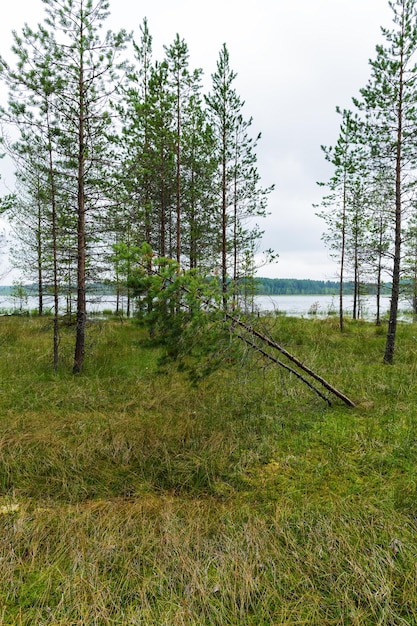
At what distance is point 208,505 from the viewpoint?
3377 mm

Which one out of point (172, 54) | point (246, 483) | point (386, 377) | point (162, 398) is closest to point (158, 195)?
point (172, 54)

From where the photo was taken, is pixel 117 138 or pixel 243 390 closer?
pixel 243 390

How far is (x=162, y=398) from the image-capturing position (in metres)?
6.74

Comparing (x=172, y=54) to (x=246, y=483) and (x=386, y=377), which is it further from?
(x=246, y=483)

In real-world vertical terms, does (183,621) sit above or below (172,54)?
below

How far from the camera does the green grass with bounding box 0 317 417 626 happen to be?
208cm

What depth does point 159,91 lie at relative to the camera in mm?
11266

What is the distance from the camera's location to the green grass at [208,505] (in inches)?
82.0

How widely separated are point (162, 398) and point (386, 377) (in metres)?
6.11

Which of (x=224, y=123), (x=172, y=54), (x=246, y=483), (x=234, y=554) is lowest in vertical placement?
(x=246, y=483)

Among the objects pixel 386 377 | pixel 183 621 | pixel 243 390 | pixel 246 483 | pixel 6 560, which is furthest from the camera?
pixel 386 377

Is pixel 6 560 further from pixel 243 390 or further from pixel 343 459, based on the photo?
pixel 243 390

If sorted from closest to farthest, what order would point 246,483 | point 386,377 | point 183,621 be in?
point 183,621, point 246,483, point 386,377

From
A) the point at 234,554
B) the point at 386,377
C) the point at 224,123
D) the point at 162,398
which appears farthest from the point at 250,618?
the point at 224,123
